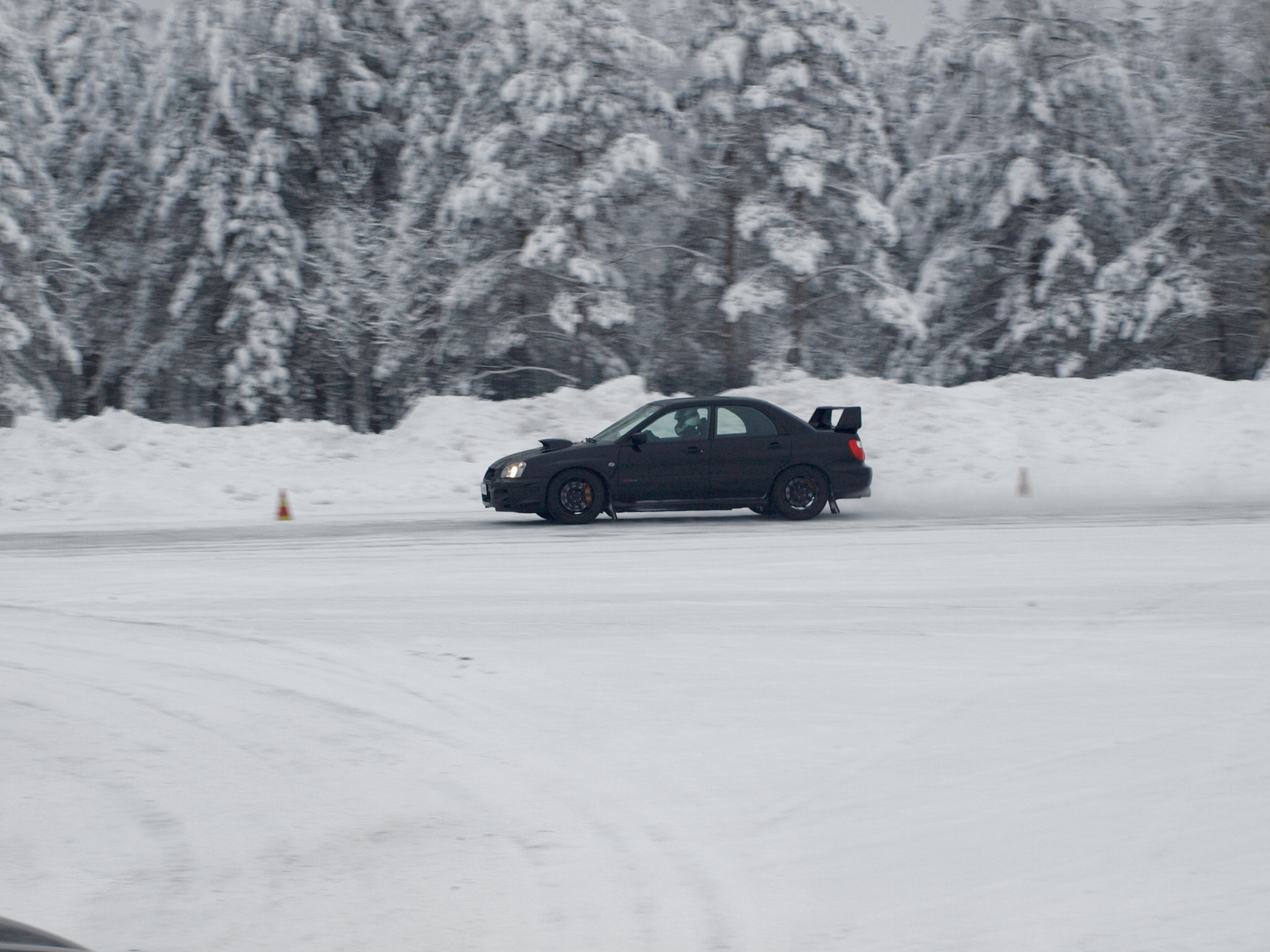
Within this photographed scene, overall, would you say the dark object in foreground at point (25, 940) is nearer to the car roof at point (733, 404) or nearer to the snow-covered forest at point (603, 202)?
the car roof at point (733, 404)

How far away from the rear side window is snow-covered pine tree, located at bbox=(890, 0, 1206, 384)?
16896mm

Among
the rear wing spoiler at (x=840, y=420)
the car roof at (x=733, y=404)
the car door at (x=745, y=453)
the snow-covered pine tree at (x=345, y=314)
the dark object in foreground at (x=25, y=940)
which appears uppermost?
the snow-covered pine tree at (x=345, y=314)

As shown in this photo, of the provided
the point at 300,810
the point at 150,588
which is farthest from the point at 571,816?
the point at 150,588

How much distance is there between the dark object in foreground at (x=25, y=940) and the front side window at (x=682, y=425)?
12.6 meters

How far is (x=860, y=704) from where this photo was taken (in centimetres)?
662

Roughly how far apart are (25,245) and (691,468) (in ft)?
59.5

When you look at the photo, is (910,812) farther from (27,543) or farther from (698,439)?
(27,543)

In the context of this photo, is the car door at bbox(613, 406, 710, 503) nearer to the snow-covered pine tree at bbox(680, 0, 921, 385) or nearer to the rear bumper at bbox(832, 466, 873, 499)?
the rear bumper at bbox(832, 466, 873, 499)

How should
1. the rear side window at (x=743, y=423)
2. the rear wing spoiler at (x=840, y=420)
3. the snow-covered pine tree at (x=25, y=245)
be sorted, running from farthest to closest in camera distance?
the snow-covered pine tree at (x=25, y=245), the rear wing spoiler at (x=840, y=420), the rear side window at (x=743, y=423)

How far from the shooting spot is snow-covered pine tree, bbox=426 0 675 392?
28.6 m

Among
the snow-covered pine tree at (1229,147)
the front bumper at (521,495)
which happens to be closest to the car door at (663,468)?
the front bumper at (521,495)

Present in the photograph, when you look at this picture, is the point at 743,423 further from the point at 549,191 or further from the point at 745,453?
the point at 549,191

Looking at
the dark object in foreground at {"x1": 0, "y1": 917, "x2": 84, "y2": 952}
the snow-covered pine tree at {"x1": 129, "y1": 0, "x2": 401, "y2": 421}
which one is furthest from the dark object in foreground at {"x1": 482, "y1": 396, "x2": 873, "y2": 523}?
the snow-covered pine tree at {"x1": 129, "y1": 0, "x2": 401, "y2": 421}

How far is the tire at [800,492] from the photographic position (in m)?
15.4
